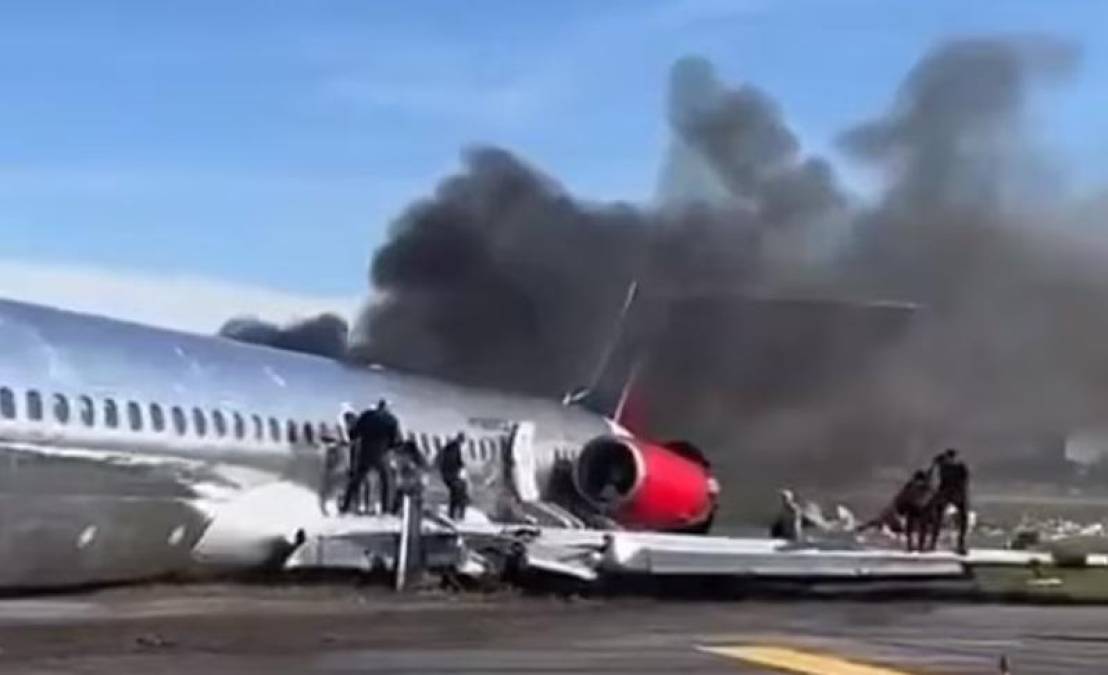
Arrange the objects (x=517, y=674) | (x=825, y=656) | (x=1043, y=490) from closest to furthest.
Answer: (x=517, y=674) < (x=825, y=656) < (x=1043, y=490)

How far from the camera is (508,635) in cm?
2239

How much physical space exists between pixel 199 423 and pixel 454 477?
6462 millimetres

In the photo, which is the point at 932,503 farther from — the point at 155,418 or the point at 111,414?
the point at 111,414

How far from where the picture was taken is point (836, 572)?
32.7 meters

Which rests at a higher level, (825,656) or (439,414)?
(439,414)

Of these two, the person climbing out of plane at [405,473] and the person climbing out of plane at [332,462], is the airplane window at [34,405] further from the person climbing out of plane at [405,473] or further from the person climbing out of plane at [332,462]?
the person climbing out of plane at [405,473]

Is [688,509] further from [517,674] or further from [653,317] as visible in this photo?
[517,674]

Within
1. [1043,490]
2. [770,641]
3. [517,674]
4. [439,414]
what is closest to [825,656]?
[770,641]

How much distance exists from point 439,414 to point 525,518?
241cm

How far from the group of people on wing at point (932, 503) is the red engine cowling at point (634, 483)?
3.93 m

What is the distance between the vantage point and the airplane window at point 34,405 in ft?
83.1

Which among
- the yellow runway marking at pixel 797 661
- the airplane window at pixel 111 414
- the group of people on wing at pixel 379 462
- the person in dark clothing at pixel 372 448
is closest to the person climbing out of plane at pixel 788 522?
the group of people on wing at pixel 379 462

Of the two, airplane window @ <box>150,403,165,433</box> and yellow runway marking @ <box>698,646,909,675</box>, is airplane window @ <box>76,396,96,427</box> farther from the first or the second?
yellow runway marking @ <box>698,646,909,675</box>

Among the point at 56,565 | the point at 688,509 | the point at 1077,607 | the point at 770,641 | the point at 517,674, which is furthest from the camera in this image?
the point at 688,509
